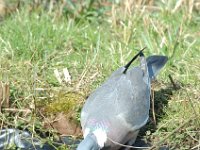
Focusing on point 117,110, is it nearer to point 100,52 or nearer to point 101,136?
point 101,136

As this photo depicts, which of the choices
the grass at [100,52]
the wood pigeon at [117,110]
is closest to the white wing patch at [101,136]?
the wood pigeon at [117,110]

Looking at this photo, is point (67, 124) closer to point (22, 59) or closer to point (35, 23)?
point (22, 59)

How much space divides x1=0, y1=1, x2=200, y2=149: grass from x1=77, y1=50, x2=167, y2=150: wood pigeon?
22cm

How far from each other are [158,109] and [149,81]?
265 millimetres

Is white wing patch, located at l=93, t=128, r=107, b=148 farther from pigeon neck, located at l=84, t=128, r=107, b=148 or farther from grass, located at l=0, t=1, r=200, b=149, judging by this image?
grass, located at l=0, t=1, r=200, b=149

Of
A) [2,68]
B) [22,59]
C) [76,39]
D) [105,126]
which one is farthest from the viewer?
[76,39]

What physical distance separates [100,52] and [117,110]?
1231 mm

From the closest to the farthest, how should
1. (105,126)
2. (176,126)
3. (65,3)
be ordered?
(105,126) → (176,126) → (65,3)

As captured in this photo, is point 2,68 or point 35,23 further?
Result: point 35,23

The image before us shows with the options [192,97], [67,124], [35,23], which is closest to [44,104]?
[67,124]

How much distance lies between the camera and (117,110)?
146 inches

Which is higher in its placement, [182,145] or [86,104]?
[86,104]

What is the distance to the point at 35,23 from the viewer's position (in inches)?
204

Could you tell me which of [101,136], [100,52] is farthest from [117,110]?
[100,52]
